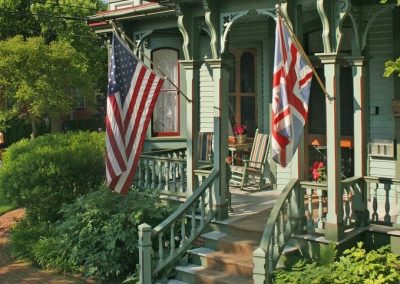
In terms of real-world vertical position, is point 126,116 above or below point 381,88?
below

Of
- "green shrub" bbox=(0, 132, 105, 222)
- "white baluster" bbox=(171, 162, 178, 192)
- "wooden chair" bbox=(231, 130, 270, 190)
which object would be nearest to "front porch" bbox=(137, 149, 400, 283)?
"white baluster" bbox=(171, 162, 178, 192)

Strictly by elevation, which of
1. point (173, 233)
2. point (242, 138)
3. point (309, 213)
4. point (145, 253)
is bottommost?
point (145, 253)

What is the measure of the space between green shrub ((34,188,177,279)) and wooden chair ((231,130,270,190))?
195cm

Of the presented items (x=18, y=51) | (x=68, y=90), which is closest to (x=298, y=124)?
(x=18, y=51)

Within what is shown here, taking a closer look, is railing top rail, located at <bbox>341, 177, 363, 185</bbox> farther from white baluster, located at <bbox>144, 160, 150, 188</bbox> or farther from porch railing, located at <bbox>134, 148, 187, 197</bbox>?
white baluster, located at <bbox>144, 160, 150, 188</bbox>

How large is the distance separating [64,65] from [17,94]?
235 cm

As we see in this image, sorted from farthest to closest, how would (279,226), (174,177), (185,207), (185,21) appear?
(174,177)
(185,21)
(185,207)
(279,226)

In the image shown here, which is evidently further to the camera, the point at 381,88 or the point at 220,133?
the point at 381,88

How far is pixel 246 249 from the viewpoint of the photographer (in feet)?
27.4

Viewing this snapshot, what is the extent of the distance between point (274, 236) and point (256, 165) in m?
4.35

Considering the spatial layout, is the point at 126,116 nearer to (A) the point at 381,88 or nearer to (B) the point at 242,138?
(B) the point at 242,138

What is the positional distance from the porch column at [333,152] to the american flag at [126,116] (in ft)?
8.60

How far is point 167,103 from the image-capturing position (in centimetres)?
1412

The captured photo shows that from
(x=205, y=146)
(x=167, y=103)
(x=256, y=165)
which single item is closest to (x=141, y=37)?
(x=167, y=103)
